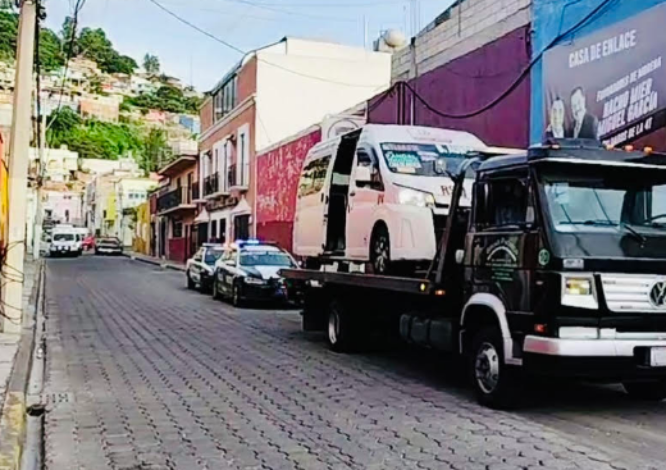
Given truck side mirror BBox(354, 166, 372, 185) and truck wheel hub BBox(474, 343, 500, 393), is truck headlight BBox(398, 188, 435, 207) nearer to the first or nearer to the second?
truck side mirror BBox(354, 166, 372, 185)

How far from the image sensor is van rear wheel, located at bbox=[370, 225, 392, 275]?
10.9m

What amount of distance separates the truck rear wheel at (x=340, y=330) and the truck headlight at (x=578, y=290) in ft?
17.5

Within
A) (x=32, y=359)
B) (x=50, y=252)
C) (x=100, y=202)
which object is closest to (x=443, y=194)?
(x=32, y=359)

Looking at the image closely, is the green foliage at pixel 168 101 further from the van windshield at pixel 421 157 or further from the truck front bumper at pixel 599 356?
the truck front bumper at pixel 599 356

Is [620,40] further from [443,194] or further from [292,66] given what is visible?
[292,66]

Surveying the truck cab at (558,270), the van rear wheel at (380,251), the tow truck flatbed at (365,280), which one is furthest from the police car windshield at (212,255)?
the truck cab at (558,270)

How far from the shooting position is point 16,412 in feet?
26.2

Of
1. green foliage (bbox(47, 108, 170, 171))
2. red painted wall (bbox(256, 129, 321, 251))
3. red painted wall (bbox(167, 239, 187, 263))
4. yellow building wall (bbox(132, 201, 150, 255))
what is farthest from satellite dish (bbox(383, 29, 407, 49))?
green foliage (bbox(47, 108, 170, 171))

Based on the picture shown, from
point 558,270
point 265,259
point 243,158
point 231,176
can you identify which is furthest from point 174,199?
point 558,270

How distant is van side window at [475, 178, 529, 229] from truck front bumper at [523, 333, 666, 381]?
4.02 ft

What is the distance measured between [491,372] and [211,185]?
40.7m

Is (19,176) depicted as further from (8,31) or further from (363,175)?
(8,31)

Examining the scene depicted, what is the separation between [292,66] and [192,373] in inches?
1140

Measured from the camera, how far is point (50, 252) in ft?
204
